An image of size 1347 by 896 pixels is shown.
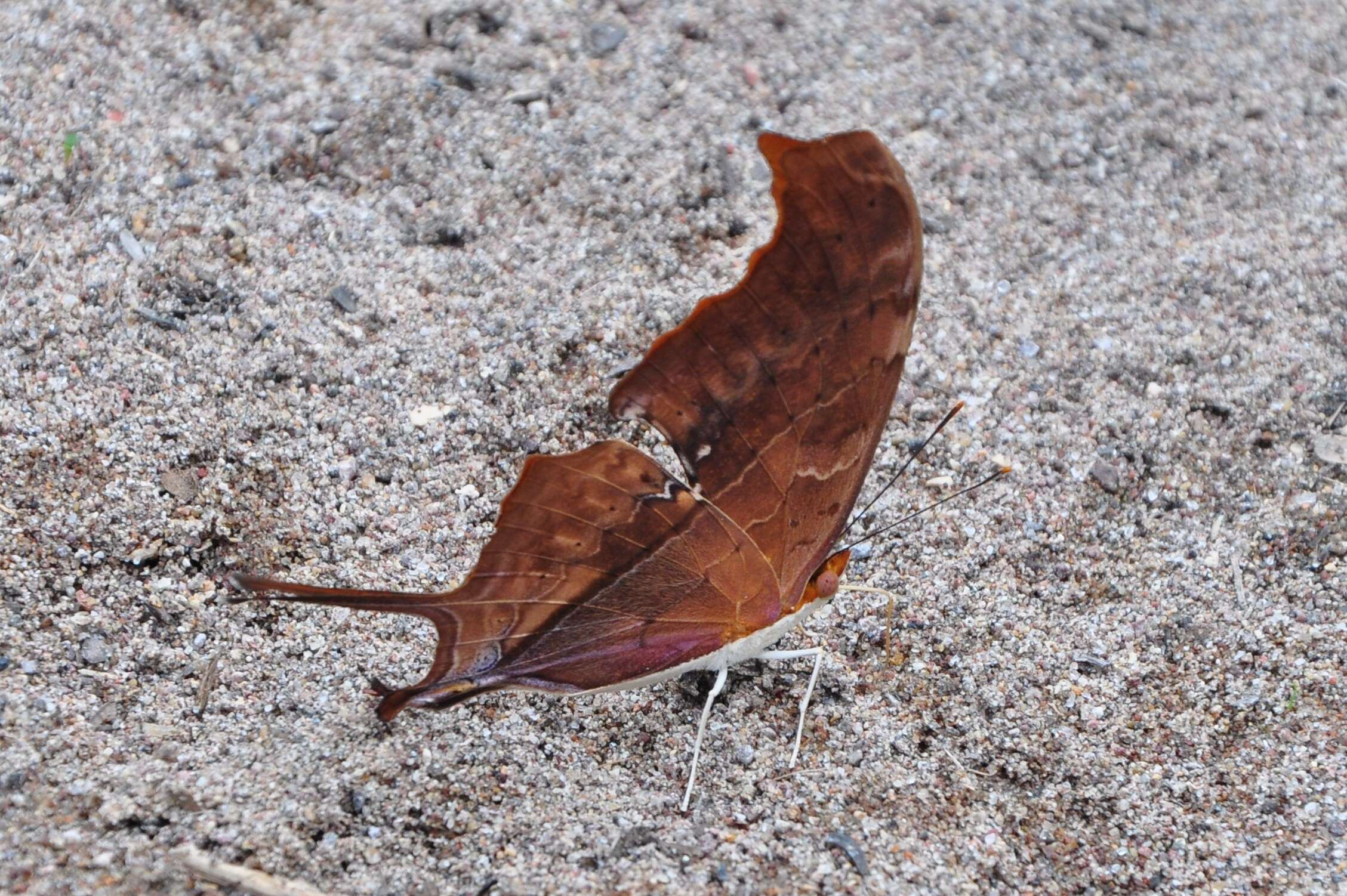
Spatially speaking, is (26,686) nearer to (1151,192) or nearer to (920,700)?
(920,700)

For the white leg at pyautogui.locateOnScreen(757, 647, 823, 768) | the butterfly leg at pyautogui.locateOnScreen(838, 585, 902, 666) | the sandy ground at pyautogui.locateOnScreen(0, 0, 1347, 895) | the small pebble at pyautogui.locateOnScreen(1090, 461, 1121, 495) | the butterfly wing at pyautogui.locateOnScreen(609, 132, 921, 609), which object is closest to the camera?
the butterfly wing at pyautogui.locateOnScreen(609, 132, 921, 609)

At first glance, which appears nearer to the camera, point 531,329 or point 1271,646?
point 1271,646

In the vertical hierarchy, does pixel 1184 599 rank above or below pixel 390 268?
below

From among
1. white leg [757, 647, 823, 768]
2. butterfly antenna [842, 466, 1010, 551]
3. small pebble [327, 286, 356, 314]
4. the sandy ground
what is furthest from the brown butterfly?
small pebble [327, 286, 356, 314]

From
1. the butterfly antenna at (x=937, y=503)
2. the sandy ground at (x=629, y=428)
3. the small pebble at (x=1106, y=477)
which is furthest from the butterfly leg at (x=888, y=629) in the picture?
the small pebble at (x=1106, y=477)

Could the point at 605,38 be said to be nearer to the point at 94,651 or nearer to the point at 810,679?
the point at 810,679

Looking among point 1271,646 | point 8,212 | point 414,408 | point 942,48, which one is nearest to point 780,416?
point 414,408

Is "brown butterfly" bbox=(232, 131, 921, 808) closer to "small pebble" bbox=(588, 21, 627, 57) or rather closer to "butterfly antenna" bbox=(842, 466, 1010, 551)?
"butterfly antenna" bbox=(842, 466, 1010, 551)

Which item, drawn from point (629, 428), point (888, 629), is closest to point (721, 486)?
point (888, 629)
